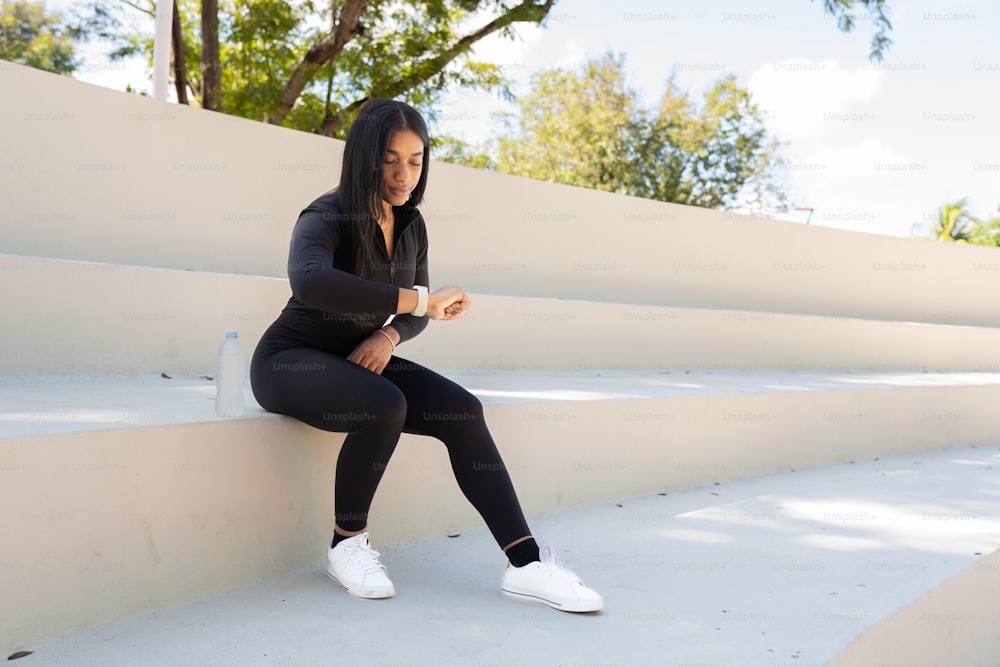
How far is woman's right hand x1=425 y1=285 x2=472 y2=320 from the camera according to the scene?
185 centimetres

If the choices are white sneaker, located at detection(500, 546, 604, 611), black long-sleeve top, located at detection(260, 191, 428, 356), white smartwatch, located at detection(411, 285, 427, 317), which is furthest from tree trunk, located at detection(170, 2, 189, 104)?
white sneaker, located at detection(500, 546, 604, 611)

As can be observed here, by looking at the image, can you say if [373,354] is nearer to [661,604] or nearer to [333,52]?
[661,604]

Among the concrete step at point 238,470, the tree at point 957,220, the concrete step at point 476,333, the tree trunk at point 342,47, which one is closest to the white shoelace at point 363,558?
the concrete step at point 238,470

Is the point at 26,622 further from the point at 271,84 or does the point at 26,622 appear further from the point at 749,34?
the point at 749,34

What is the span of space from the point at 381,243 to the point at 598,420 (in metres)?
1.09

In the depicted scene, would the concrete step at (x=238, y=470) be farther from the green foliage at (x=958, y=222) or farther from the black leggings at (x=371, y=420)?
the green foliage at (x=958, y=222)

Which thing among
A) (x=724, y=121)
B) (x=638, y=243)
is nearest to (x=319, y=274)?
(x=638, y=243)

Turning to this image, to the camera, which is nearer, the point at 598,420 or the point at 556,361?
the point at 598,420

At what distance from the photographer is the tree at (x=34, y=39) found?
33.9 feet

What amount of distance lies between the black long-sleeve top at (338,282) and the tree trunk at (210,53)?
519 cm

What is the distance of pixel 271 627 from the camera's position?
5.43 ft

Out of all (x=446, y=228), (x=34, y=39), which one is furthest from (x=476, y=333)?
(x=34, y=39)

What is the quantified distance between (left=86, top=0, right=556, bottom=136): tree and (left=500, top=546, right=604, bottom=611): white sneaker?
5680 mm

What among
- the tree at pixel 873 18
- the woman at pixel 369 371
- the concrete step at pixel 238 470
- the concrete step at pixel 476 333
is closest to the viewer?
the concrete step at pixel 238 470
